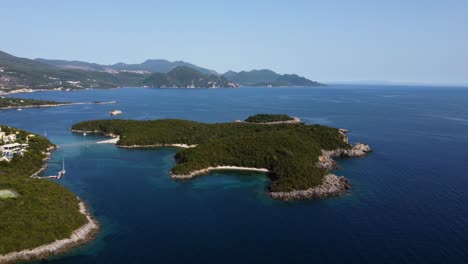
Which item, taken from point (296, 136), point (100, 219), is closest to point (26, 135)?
point (100, 219)

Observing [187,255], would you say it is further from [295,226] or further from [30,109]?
[30,109]

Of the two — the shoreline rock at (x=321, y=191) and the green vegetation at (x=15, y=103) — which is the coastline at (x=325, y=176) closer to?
the shoreline rock at (x=321, y=191)

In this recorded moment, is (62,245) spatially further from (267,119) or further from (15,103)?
(15,103)

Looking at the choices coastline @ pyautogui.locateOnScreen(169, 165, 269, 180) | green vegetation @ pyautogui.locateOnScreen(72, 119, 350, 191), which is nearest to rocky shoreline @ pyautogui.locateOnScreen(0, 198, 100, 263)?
coastline @ pyautogui.locateOnScreen(169, 165, 269, 180)

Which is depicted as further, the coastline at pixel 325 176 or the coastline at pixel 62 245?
the coastline at pixel 325 176

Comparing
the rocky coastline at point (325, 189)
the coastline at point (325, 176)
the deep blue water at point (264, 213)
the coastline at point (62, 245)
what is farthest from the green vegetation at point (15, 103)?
the rocky coastline at point (325, 189)

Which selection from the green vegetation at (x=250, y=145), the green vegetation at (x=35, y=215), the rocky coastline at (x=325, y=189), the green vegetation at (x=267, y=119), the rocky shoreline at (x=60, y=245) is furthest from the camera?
the green vegetation at (x=267, y=119)

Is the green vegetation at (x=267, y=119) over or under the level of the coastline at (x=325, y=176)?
over

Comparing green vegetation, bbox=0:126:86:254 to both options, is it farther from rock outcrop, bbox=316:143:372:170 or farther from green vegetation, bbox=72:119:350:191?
rock outcrop, bbox=316:143:372:170
